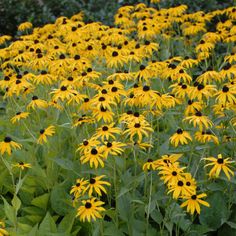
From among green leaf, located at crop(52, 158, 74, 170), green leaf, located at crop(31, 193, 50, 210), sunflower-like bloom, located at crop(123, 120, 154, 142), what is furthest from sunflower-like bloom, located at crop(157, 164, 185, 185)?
green leaf, located at crop(31, 193, 50, 210)

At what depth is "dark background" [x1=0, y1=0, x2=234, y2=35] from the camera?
6363mm

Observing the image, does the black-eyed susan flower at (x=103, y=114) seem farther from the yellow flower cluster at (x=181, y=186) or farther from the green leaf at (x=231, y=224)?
the green leaf at (x=231, y=224)

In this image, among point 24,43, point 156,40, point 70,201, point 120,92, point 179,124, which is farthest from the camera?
point 156,40

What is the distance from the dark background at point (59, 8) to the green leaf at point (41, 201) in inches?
146

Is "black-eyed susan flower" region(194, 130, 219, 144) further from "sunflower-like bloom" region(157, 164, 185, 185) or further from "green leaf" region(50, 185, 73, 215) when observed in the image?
"green leaf" region(50, 185, 73, 215)

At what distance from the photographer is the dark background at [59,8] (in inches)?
251

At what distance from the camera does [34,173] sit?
3.06m

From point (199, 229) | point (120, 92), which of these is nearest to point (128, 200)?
point (199, 229)

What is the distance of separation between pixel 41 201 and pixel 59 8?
4.62m

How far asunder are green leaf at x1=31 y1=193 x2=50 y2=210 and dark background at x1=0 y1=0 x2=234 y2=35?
371 cm

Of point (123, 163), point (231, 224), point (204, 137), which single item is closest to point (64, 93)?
point (123, 163)

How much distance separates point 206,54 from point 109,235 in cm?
184

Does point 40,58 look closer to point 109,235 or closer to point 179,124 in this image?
point 179,124

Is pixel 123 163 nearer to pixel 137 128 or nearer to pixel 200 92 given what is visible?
pixel 137 128
